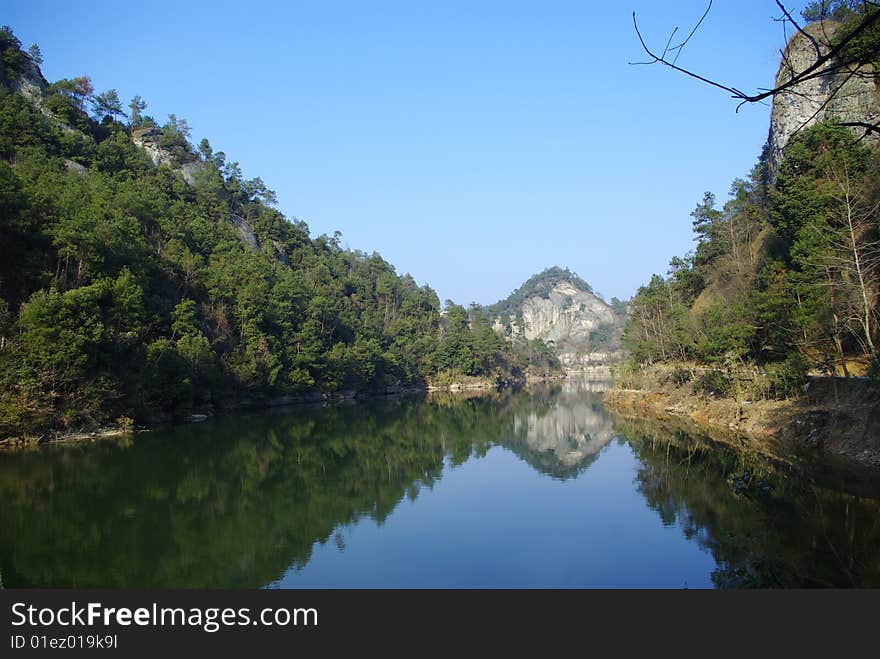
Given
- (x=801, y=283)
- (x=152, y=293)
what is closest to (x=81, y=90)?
(x=152, y=293)

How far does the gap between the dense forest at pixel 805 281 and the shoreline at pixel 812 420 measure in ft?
2.49

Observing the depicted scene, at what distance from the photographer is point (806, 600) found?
746cm

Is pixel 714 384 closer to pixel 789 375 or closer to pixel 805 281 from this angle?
pixel 789 375

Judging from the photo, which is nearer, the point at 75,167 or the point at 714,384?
the point at 714,384

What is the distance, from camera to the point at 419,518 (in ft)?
50.9

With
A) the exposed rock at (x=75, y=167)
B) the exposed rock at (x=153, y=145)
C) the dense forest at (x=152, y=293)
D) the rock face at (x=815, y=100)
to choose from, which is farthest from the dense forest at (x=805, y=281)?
the exposed rock at (x=153, y=145)

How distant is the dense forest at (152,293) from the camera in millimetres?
25109

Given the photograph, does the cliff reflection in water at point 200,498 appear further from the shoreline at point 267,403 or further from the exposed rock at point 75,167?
the exposed rock at point 75,167

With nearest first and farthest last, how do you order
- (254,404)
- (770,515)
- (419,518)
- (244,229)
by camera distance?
1. (770,515)
2. (419,518)
3. (254,404)
4. (244,229)

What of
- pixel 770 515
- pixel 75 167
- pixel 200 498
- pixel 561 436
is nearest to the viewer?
pixel 770 515

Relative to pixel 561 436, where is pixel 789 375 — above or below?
above

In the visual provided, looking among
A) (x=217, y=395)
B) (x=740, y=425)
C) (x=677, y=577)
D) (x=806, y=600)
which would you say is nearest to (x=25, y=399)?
(x=217, y=395)

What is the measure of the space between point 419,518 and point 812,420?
14393mm

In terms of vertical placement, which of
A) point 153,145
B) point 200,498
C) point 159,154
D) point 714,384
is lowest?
point 200,498
